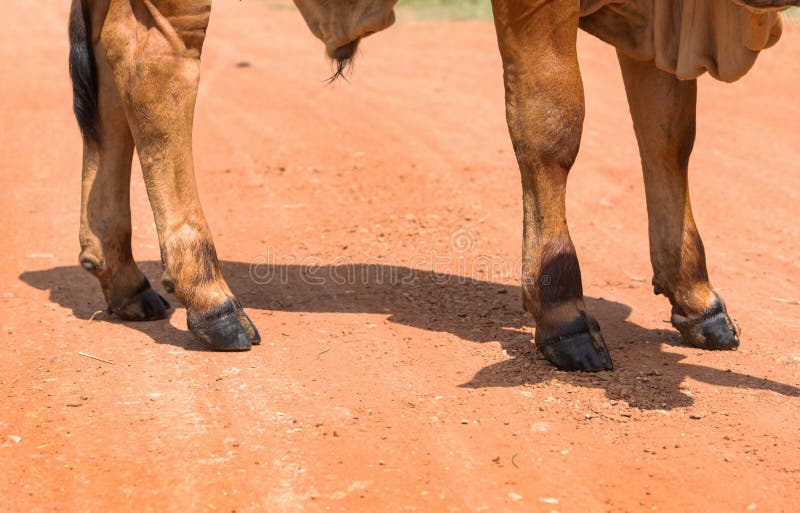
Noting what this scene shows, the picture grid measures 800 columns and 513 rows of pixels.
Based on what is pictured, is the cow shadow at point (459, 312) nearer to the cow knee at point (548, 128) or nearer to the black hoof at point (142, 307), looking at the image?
the black hoof at point (142, 307)

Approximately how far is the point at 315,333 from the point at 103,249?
3.15 feet

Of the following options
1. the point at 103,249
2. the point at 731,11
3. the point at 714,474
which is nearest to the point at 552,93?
the point at 731,11

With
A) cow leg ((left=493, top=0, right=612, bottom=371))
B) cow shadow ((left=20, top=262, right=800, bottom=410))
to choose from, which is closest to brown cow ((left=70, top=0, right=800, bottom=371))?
cow leg ((left=493, top=0, right=612, bottom=371))

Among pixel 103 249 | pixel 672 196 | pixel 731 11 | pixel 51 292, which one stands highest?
pixel 731 11

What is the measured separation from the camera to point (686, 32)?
416 cm

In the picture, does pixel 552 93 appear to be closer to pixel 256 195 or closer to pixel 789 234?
pixel 789 234

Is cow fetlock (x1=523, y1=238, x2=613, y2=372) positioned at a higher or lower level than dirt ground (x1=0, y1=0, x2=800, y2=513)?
higher

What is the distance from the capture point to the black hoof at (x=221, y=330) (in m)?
4.38

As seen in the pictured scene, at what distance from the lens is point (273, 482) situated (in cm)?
324

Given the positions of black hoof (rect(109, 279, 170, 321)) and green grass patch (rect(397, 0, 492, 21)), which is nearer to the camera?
black hoof (rect(109, 279, 170, 321))

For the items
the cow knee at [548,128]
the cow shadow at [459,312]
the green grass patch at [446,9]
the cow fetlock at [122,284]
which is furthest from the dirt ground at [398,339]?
the green grass patch at [446,9]

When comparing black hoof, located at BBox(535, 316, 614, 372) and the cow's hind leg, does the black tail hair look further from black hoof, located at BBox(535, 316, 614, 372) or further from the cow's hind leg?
black hoof, located at BBox(535, 316, 614, 372)

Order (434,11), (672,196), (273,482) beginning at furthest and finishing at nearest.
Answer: (434,11), (672,196), (273,482)

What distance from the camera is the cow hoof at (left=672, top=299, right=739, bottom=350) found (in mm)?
4391
